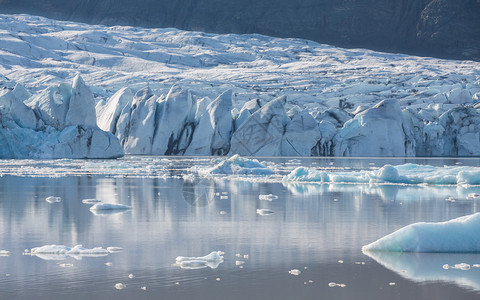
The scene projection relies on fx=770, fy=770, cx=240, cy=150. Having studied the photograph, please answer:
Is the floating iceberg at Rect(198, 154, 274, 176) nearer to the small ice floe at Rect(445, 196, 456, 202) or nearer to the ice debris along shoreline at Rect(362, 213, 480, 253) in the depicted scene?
the small ice floe at Rect(445, 196, 456, 202)

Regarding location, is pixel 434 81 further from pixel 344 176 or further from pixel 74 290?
pixel 74 290

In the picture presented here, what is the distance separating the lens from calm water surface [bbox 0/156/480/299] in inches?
240

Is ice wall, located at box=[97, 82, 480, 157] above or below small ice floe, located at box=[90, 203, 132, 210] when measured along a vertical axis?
above

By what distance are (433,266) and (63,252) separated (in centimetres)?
353

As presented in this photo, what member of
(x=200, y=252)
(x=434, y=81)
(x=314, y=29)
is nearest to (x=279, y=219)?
(x=200, y=252)

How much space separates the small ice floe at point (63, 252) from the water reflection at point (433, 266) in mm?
2676

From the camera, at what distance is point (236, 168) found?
66.4 ft

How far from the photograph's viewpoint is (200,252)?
305 inches

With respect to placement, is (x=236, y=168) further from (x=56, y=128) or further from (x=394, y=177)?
(x=56, y=128)

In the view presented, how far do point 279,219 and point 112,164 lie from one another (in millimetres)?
13411

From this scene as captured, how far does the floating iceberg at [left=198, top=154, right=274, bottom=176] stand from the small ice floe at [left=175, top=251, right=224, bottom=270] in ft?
40.9

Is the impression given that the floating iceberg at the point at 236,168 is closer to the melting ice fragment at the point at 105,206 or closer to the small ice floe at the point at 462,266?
the melting ice fragment at the point at 105,206

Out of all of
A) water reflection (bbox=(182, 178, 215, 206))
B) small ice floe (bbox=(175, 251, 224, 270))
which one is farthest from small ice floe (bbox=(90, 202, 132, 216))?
small ice floe (bbox=(175, 251, 224, 270))

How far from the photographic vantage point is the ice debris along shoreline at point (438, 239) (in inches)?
299
